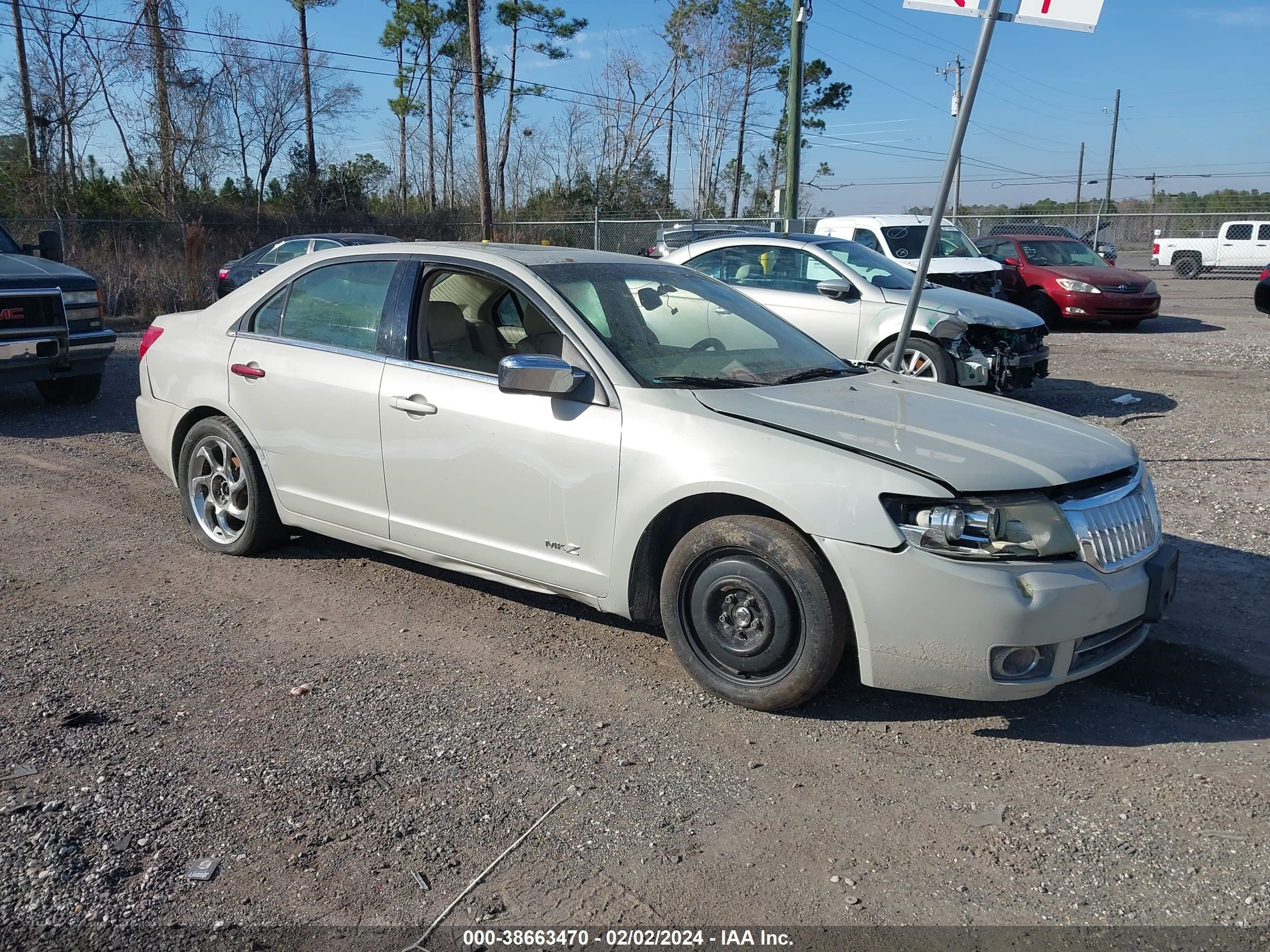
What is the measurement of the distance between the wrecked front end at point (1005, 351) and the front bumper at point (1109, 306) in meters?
7.34

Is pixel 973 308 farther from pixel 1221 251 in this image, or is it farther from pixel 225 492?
pixel 1221 251

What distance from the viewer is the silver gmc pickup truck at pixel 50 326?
29.5 ft

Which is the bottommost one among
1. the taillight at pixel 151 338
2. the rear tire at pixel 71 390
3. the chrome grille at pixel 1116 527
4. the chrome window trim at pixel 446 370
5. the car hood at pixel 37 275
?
the rear tire at pixel 71 390

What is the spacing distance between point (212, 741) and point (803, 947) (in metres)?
2.12

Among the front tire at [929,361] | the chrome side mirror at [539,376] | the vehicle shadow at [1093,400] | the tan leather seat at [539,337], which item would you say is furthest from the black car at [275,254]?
the chrome side mirror at [539,376]

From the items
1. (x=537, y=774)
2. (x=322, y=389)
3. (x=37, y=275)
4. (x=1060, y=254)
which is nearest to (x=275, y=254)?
(x=37, y=275)

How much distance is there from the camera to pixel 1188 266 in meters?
30.5

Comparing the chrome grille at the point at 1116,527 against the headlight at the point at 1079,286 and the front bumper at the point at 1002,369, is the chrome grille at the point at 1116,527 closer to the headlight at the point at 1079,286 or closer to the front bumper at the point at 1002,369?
the front bumper at the point at 1002,369

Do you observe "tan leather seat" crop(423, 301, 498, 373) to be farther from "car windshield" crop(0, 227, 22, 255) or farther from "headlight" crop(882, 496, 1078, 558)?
"car windshield" crop(0, 227, 22, 255)

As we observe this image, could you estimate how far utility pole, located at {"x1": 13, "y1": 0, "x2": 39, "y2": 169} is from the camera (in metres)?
27.2

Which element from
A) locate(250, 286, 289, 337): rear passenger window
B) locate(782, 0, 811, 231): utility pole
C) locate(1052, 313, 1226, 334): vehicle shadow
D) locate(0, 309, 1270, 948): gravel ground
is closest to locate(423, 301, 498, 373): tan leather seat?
locate(250, 286, 289, 337): rear passenger window

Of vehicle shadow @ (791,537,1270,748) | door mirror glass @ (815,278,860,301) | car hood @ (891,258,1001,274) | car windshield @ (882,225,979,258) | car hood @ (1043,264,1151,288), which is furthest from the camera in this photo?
car hood @ (1043,264,1151,288)

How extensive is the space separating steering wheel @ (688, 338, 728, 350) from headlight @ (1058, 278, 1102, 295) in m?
13.7

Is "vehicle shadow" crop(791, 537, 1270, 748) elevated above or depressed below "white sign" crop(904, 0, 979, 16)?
below
